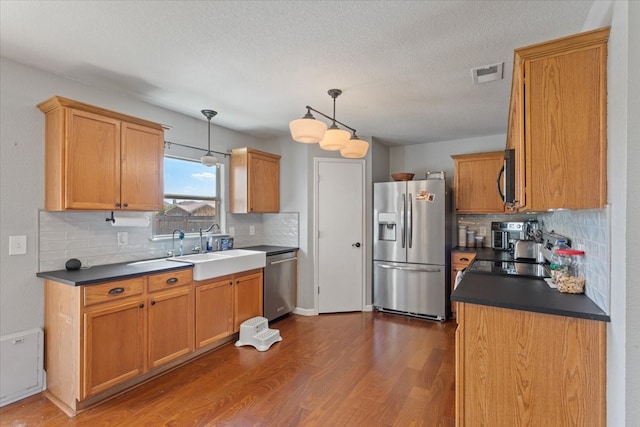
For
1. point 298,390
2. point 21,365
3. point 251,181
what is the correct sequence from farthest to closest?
point 251,181 < point 298,390 < point 21,365

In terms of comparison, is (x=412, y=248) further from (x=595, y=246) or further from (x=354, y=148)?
(x=595, y=246)

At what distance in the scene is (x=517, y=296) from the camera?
1665 mm

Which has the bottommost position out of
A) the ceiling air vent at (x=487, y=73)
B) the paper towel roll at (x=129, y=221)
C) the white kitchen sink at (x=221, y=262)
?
the white kitchen sink at (x=221, y=262)

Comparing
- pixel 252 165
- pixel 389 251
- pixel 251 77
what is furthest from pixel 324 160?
pixel 251 77

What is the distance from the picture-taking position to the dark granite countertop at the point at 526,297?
1417 millimetres

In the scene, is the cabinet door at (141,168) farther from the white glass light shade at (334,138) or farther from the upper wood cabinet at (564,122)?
the upper wood cabinet at (564,122)

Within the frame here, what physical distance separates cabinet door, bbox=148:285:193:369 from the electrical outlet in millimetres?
679

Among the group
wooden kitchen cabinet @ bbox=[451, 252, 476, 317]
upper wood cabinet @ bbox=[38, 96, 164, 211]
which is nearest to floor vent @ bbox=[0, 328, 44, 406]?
upper wood cabinet @ bbox=[38, 96, 164, 211]

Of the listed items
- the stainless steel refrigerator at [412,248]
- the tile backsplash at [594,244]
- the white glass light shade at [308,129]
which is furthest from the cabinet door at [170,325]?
the tile backsplash at [594,244]

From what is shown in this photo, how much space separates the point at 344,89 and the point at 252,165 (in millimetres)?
1634

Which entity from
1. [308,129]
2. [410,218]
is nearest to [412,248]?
[410,218]

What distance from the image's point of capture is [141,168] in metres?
2.70

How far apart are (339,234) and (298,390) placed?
2.22 m

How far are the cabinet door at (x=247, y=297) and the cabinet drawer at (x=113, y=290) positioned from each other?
1030mm
